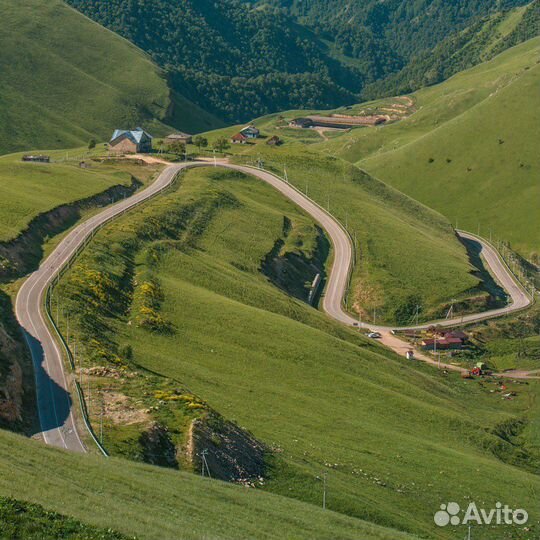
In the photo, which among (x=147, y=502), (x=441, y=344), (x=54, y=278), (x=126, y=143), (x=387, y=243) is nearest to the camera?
(x=147, y=502)

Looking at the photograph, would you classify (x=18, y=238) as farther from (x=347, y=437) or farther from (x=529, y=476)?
(x=529, y=476)

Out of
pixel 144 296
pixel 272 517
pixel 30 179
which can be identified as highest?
pixel 30 179

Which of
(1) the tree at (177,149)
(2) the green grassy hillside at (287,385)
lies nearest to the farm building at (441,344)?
(2) the green grassy hillside at (287,385)

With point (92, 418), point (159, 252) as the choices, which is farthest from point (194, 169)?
point (92, 418)

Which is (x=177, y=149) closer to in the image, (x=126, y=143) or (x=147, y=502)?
(x=126, y=143)

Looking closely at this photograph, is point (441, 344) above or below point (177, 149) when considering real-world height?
below

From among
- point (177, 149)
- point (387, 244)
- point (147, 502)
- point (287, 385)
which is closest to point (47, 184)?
point (387, 244)

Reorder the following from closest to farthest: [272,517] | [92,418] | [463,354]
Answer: [272,517] → [92,418] → [463,354]

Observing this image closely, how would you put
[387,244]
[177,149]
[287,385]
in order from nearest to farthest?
[287,385]
[387,244]
[177,149]
